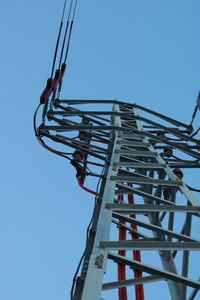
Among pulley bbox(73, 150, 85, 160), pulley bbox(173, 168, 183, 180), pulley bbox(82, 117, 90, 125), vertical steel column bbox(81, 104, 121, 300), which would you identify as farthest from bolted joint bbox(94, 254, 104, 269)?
pulley bbox(82, 117, 90, 125)

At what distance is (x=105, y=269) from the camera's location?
Result: 2.47 m

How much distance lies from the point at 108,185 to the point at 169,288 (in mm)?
1183

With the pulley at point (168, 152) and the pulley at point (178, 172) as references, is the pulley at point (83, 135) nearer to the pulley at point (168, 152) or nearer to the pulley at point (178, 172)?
the pulley at point (168, 152)

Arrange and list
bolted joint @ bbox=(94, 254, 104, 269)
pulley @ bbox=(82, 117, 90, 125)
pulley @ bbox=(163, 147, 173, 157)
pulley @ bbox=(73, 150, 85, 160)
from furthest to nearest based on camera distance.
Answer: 1. pulley @ bbox=(82, 117, 90, 125)
2. pulley @ bbox=(163, 147, 173, 157)
3. pulley @ bbox=(73, 150, 85, 160)
4. bolted joint @ bbox=(94, 254, 104, 269)

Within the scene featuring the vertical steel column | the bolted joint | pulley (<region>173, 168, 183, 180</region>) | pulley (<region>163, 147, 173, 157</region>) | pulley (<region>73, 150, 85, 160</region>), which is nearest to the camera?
the vertical steel column

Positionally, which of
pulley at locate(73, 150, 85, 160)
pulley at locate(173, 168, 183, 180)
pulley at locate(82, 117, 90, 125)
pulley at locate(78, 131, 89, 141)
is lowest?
pulley at locate(173, 168, 183, 180)

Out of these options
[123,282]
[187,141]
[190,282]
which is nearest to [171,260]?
[123,282]

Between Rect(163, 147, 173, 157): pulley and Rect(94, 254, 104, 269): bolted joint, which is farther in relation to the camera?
Rect(163, 147, 173, 157): pulley

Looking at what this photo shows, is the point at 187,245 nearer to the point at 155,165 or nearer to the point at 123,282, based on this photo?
the point at 123,282

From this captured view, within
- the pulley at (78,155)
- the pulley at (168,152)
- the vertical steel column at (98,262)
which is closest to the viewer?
the vertical steel column at (98,262)

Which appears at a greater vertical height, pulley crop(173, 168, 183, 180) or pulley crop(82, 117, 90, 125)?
pulley crop(82, 117, 90, 125)

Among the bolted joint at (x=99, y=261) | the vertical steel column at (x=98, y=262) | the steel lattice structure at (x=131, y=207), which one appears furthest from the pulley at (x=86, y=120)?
the bolted joint at (x=99, y=261)

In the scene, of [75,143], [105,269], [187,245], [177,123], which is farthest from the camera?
[177,123]

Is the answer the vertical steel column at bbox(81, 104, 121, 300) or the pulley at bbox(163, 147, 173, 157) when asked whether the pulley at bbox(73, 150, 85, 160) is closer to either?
the pulley at bbox(163, 147, 173, 157)
